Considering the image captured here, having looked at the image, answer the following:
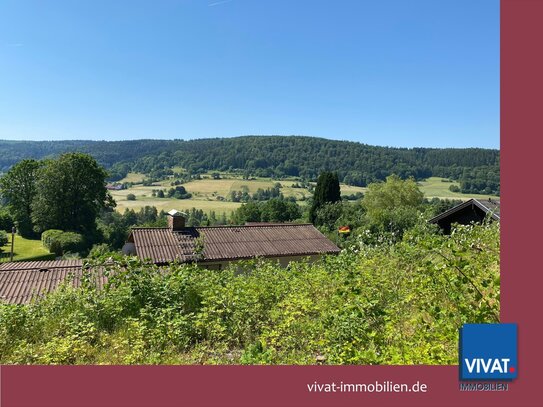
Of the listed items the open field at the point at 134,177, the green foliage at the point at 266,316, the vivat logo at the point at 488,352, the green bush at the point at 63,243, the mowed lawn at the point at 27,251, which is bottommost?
the mowed lawn at the point at 27,251

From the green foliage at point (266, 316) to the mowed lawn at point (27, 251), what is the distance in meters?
31.4

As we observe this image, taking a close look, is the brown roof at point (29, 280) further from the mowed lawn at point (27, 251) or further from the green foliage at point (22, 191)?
the green foliage at point (22, 191)

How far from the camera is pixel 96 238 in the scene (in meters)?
39.5

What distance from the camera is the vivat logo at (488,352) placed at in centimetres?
188

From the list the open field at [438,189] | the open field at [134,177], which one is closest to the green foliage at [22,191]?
the open field at [438,189]

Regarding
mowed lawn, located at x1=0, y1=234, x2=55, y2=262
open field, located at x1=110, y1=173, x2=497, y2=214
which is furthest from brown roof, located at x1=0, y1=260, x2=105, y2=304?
open field, located at x1=110, y1=173, x2=497, y2=214

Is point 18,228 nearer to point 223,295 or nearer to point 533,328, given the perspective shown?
point 223,295

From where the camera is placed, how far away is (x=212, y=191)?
332 feet

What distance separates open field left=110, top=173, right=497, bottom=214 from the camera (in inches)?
3093

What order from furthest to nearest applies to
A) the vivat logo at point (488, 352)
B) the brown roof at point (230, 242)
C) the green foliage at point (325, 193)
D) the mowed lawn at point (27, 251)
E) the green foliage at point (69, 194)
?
the green foliage at point (325, 193)
the green foliage at point (69, 194)
the mowed lawn at point (27, 251)
the brown roof at point (230, 242)
the vivat logo at point (488, 352)

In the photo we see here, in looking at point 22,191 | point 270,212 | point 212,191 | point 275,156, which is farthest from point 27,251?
point 275,156

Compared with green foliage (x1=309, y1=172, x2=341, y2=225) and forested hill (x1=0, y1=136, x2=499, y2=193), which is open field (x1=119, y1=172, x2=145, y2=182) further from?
green foliage (x1=309, y1=172, x2=341, y2=225)

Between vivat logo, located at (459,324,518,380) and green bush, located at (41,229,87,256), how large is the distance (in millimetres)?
36290

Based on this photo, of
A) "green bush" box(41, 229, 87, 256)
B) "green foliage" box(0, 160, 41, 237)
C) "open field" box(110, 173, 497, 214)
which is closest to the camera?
"green bush" box(41, 229, 87, 256)
